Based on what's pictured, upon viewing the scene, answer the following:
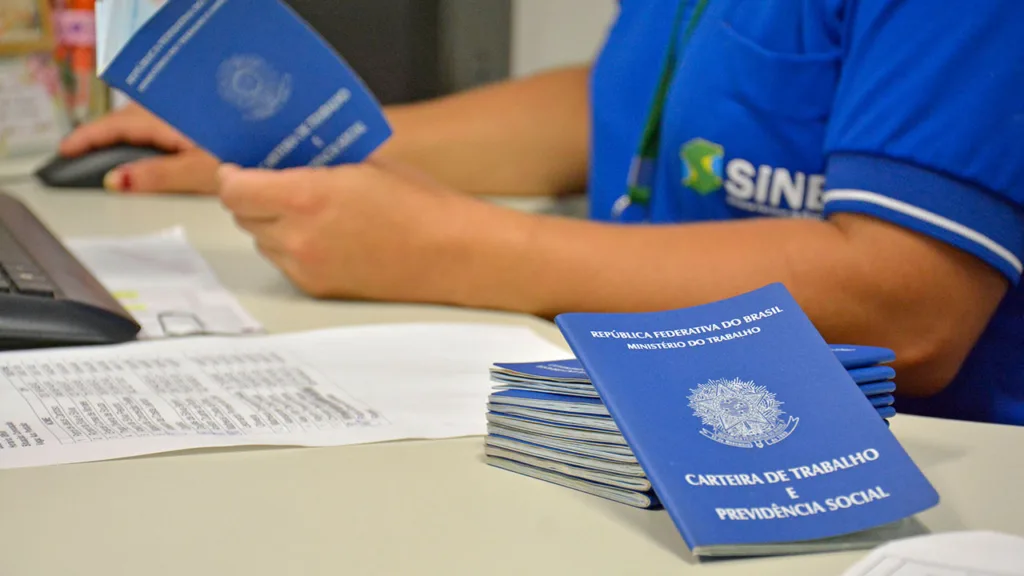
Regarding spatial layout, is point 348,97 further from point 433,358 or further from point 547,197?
point 547,197

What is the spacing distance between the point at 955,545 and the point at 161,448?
36cm

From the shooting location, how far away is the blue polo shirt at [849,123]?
2.06ft

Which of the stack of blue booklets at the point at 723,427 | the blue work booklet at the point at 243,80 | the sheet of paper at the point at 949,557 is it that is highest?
the blue work booklet at the point at 243,80

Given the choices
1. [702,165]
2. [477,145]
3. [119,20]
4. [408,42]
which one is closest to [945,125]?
[702,165]

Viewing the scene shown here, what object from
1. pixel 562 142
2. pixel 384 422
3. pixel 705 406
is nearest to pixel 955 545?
pixel 705 406

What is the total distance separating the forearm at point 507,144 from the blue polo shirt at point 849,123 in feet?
0.64

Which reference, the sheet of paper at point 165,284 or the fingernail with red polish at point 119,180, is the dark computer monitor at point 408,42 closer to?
the fingernail with red polish at point 119,180

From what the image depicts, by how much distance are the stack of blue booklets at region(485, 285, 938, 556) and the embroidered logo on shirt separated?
0.30m

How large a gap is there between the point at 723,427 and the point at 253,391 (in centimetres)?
28

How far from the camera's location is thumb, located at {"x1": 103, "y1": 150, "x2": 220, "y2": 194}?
1.20 metres

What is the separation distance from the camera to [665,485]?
0.41m

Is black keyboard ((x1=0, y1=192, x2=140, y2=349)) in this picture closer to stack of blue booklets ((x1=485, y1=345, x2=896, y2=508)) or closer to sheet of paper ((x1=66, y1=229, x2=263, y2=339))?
sheet of paper ((x1=66, y1=229, x2=263, y2=339))

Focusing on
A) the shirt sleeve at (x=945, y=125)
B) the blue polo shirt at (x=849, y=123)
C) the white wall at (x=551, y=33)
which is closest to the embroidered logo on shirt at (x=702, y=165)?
the blue polo shirt at (x=849, y=123)

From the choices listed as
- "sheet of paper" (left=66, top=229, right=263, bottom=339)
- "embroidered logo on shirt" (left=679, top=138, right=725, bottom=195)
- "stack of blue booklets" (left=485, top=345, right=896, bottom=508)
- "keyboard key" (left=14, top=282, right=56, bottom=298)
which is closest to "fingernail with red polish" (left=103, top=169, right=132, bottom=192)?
"sheet of paper" (left=66, top=229, right=263, bottom=339)
